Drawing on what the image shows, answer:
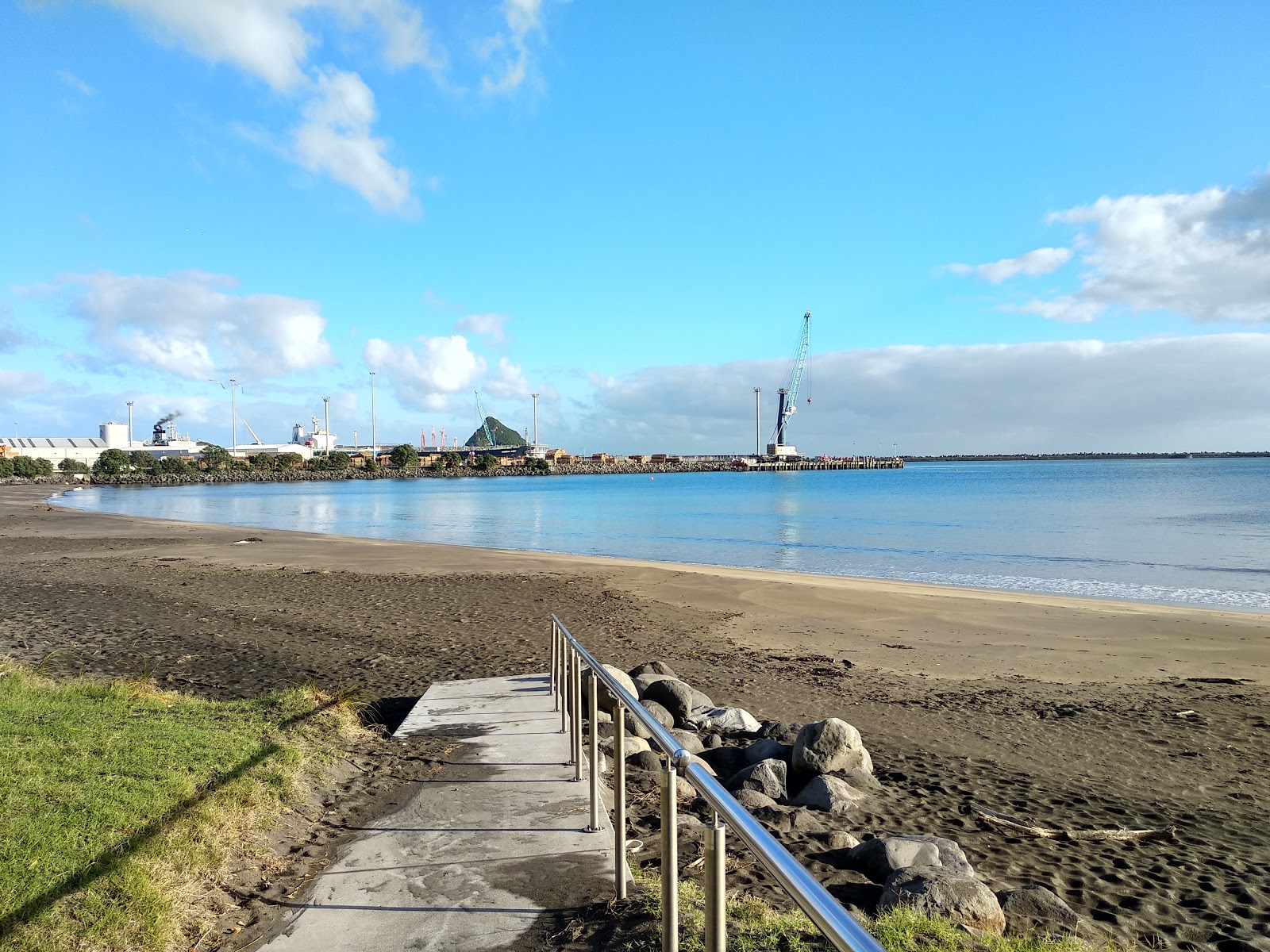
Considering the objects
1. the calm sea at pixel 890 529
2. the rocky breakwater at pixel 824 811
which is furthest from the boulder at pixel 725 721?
the calm sea at pixel 890 529

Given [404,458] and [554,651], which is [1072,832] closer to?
[554,651]

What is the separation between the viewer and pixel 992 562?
27516 millimetres

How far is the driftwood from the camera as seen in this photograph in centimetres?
569

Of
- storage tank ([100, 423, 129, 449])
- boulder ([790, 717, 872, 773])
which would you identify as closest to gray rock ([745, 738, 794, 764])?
boulder ([790, 717, 872, 773])

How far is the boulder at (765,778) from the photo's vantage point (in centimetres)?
620

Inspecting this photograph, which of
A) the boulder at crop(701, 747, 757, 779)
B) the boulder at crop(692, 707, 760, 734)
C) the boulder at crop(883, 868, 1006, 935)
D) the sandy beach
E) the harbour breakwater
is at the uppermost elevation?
the boulder at crop(883, 868, 1006, 935)

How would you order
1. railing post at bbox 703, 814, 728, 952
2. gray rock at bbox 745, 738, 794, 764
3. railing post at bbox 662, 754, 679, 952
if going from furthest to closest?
gray rock at bbox 745, 738, 794, 764 < railing post at bbox 662, 754, 679, 952 < railing post at bbox 703, 814, 728, 952

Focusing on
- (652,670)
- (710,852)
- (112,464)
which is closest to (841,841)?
(710,852)

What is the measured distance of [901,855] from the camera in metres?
4.71

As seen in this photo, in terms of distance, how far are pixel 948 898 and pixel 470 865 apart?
2376mm

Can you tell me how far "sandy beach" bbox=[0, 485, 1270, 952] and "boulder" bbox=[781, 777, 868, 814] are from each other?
0.17 m

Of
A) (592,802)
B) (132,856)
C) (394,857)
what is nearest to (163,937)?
(132,856)

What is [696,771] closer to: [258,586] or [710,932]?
[710,932]

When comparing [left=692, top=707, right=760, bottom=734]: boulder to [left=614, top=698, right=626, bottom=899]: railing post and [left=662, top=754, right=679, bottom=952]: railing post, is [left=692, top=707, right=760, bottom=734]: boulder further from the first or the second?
[left=662, top=754, right=679, bottom=952]: railing post
